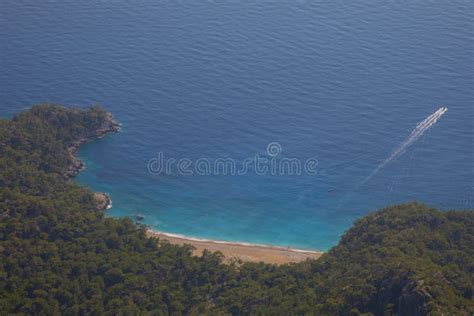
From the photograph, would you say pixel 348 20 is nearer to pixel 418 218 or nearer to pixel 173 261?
pixel 418 218

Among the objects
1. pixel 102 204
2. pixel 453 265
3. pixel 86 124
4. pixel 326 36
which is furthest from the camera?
pixel 326 36

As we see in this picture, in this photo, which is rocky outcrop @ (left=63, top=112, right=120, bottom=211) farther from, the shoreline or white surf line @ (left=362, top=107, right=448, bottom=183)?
white surf line @ (left=362, top=107, right=448, bottom=183)

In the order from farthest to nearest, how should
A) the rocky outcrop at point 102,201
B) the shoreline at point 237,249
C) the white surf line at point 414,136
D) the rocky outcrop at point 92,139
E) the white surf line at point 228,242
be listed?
the white surf line at point 414,136
the rocky outcrop at point 92,139
the rocky outcrop at point 102,201
the white surf line at point 228,242
the shoreline at point 237,249

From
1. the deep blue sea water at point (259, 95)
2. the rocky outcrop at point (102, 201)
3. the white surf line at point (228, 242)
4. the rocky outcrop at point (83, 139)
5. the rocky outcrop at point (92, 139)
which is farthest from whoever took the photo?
the rocky outcrop at point (83, 139)

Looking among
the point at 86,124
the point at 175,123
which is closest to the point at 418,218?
the point at 175,123

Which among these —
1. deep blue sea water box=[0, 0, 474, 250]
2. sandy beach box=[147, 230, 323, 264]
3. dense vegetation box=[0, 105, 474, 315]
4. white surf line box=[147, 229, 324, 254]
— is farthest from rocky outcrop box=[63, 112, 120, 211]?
sandy beach box=[147, 230, 323, 264]

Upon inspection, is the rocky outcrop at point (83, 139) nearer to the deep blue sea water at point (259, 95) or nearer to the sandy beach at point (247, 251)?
the deep blue sea water at point (259, 95)

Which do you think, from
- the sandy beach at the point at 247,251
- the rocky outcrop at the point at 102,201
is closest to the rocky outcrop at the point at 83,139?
the rocky outcrop at the point at 102,201
